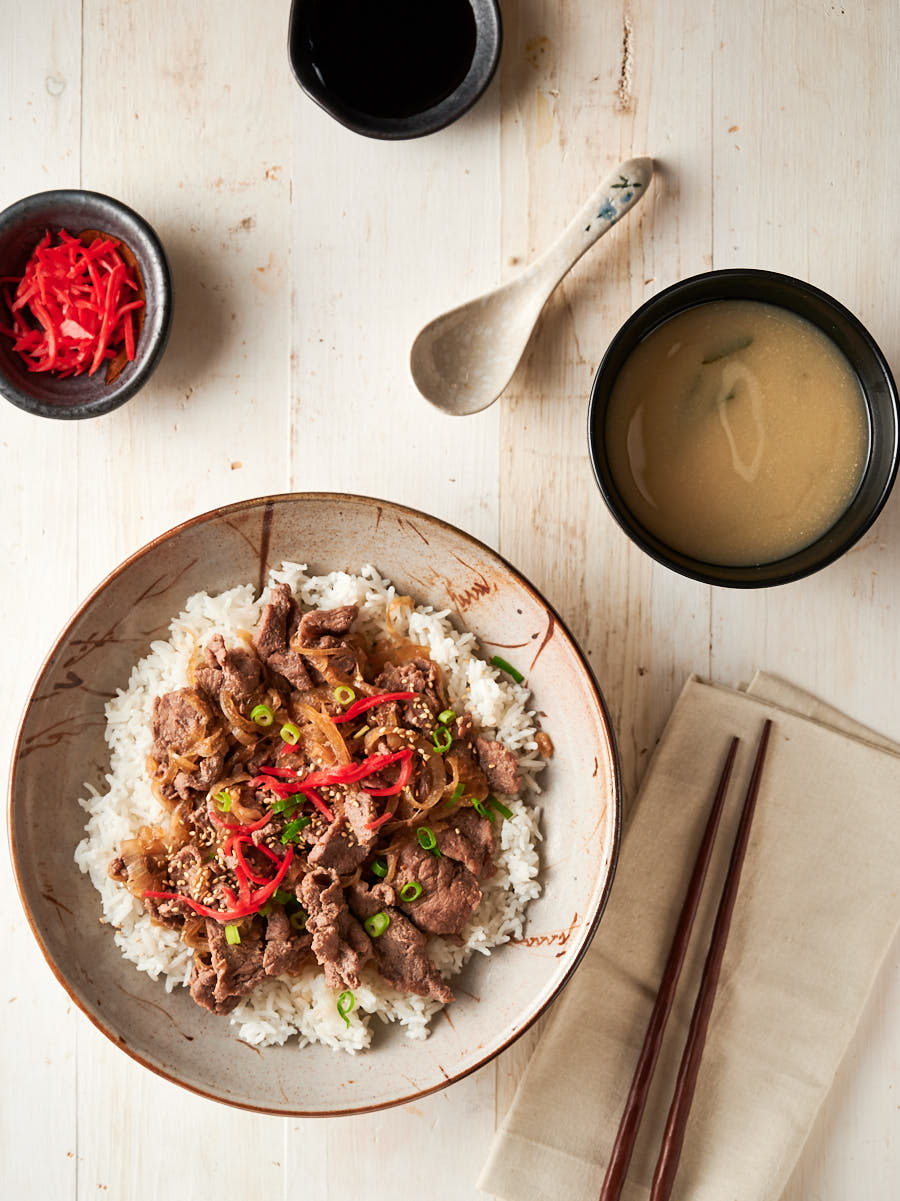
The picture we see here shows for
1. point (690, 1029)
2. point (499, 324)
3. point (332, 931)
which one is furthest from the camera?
point (499, 324)

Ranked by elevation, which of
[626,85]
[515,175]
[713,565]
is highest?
[626,85]

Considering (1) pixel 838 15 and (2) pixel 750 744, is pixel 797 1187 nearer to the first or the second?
(2) pixel 750 744

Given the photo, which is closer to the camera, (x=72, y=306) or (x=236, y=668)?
(x=236, y=668)

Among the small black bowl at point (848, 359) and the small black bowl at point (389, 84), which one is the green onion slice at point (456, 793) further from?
the small black bowl at point (389, 84)

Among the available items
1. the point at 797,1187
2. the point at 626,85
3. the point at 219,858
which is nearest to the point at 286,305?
the point at 626,85

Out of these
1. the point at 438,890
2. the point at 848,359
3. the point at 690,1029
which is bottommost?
the point at 690,1029

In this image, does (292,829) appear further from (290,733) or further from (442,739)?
(442,739)

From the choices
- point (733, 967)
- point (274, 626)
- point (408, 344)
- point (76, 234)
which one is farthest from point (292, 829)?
point (76, 234)
